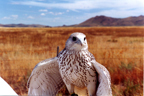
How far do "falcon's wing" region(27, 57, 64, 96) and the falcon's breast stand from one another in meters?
0.15

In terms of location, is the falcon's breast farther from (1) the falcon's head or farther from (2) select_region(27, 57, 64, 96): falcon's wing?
(2) select_region(27, 57, 64, 96): falcon's wing

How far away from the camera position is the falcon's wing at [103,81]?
4.51ft

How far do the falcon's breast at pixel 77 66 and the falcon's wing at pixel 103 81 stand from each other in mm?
72

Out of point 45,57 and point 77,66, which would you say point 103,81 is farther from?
point 45,57

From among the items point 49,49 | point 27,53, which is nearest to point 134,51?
point 49,49

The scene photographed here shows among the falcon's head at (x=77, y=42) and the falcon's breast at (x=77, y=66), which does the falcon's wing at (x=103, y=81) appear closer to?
the falcon's breast at (x=77, y=66)

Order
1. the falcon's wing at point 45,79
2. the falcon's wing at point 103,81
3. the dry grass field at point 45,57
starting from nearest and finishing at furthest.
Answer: the falcon's wing at point 103,81 < the falcon's wing at point 45,79 < the dry grass field at point 45,57

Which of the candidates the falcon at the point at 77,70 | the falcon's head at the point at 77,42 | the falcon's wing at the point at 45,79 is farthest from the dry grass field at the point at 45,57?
the falcon's head at the point at 77,42

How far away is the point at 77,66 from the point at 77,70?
4 cm

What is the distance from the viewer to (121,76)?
3.82 meters

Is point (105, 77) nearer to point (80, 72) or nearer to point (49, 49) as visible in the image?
point (80, 72)

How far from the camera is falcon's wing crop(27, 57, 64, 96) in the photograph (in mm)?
1577

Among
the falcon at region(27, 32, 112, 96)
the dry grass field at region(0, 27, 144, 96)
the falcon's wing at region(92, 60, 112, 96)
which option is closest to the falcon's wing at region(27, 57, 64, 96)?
the falcon at region(27, 32, 112, 96)

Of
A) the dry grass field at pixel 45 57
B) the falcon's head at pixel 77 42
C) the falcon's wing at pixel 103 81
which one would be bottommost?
the dry grass field at pixel 45 57
